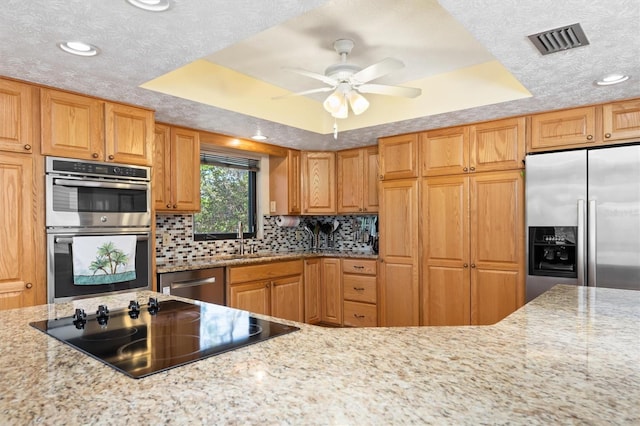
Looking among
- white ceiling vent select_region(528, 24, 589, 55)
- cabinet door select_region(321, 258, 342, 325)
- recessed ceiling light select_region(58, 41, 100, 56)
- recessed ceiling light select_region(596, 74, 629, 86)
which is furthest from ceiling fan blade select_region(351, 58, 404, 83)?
cabinet door select_region(321, 258, 342, 325)

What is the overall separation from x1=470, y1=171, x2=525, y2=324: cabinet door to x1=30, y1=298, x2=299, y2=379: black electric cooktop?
2.64 meters

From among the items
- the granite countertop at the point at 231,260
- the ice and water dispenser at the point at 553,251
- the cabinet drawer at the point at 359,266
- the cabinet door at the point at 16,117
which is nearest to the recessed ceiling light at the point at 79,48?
the cabinet door at the point at 16,117

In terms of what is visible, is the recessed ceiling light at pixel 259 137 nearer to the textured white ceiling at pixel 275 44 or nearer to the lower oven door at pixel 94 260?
the textured white ceiling at pixel 275 44

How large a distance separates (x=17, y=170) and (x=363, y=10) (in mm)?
2281

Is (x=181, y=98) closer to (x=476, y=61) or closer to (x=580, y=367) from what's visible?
(x=476, y=61)

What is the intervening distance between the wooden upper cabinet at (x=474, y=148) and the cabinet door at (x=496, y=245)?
12 cm

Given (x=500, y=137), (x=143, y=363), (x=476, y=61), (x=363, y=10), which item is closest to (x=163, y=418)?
(x=143, y=363)

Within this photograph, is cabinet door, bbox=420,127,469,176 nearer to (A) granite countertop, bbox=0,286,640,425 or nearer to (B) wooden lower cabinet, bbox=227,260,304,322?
(B) wooden lower cabinet, bbox=227,260,304,322

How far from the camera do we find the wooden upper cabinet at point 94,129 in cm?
257

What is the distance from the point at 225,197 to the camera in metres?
4.50

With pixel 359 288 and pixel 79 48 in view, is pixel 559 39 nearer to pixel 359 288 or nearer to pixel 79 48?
pixel 79 48

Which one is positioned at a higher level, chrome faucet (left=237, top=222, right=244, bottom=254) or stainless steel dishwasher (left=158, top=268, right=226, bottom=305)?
chrome faucet (left=237, top=222, right=244, bottom=254)

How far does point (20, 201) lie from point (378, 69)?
7.55 ft

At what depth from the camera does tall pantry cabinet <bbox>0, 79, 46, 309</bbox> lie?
7.84ft
